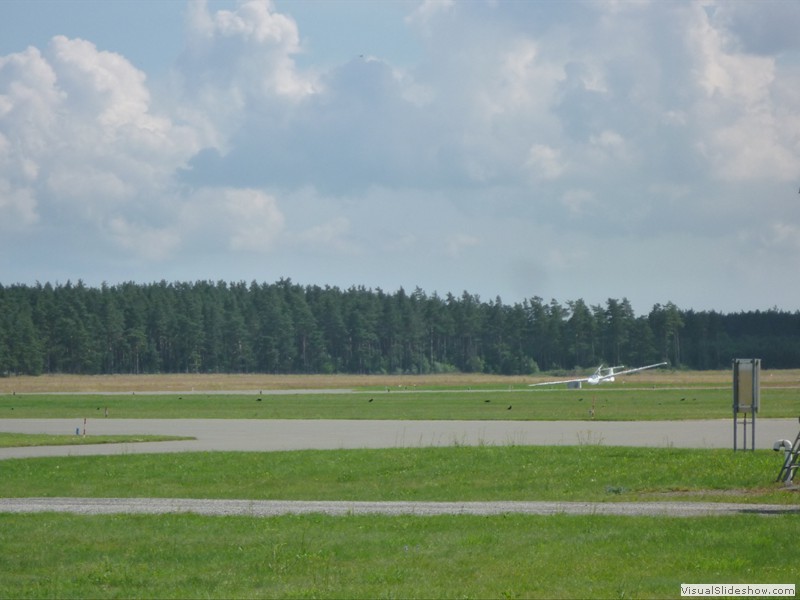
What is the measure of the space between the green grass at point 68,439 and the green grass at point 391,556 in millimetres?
22199

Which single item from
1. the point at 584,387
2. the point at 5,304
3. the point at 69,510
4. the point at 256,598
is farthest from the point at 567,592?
the point at 5,304

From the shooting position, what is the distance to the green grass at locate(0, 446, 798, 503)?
77.1 feet

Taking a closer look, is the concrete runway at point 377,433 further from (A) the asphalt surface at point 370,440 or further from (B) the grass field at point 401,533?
(B) the grass field at point 401,533

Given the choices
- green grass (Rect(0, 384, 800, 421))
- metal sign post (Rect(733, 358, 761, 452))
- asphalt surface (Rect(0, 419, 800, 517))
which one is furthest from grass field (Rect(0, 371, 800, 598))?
green grass (Rect(0, 384, 800, 421))

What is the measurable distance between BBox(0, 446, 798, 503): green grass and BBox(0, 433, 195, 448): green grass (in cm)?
816

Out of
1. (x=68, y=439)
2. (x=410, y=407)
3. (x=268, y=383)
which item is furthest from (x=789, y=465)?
(x=268, y=383)

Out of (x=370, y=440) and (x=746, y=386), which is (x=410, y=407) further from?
(x=746, y=386)

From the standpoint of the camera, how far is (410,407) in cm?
7025

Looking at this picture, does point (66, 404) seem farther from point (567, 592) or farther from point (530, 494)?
point (567, 592)

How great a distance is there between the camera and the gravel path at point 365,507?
64.0ft

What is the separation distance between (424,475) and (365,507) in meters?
5.63

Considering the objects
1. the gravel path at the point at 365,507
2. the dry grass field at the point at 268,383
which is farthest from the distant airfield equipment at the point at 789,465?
the dry grass field at the point at 268,383

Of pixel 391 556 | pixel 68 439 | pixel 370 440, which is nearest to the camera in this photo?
pixel 391 556

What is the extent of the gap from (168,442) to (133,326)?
160m
